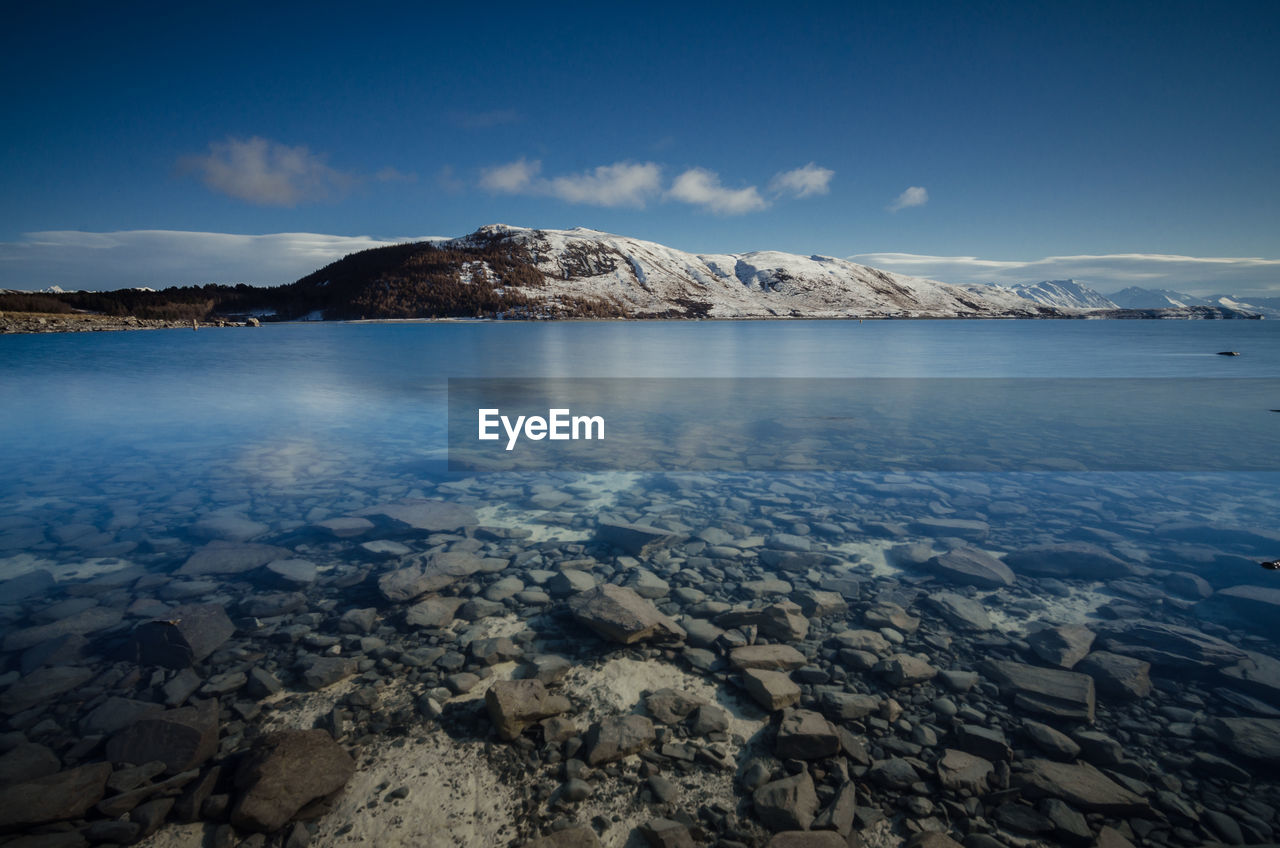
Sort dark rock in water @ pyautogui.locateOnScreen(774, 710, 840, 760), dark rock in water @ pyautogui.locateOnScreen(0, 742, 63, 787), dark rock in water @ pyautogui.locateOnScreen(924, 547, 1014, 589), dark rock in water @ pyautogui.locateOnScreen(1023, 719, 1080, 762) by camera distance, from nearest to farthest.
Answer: dark rock in water @ pyautogui.locateOnScreen(0, 742, 63, 787) < dark rock in water @ pyautogui.locateOnScreen(774, 710, 840, 760) < dark rock in water @ pyautogui.locateOnScreen(1023, 719, 1080, 762) < dark rock in water @ pyautogui.locateOnScreen(924, 547, 1014, 589)

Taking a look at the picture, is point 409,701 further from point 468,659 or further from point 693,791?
point 693,791

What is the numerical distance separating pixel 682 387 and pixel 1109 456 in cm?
2007

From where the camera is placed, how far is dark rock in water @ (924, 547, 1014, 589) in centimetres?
831

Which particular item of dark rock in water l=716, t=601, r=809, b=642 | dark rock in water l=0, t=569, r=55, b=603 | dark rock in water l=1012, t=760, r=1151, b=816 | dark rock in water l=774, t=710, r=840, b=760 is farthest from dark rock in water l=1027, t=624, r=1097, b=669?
dark rock in water l=0, t=569, r=55, b=603

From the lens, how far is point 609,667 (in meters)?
6.18

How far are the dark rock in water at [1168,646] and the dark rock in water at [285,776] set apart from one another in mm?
8192

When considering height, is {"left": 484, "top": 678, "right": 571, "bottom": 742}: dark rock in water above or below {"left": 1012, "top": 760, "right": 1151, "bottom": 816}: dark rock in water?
above

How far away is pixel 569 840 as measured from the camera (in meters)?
4.01

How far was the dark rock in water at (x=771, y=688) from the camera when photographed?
17.9 ft

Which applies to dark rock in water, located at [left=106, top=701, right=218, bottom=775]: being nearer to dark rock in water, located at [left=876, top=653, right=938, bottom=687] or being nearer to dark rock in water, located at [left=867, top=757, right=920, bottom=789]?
dark rock in water, located at [left=867, top=757, right=920, bottom=789]

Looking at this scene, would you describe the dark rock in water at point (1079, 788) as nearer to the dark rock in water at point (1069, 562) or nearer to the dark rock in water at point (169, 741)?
the dark rock in water at point (1069, 562)

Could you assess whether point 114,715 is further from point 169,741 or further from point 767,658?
point 767,658

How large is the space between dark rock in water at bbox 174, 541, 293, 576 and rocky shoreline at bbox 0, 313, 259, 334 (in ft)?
419

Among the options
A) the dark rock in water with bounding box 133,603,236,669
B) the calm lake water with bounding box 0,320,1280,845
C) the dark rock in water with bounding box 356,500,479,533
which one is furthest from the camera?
the dark rock in water with bounding box 356,500,479,533
